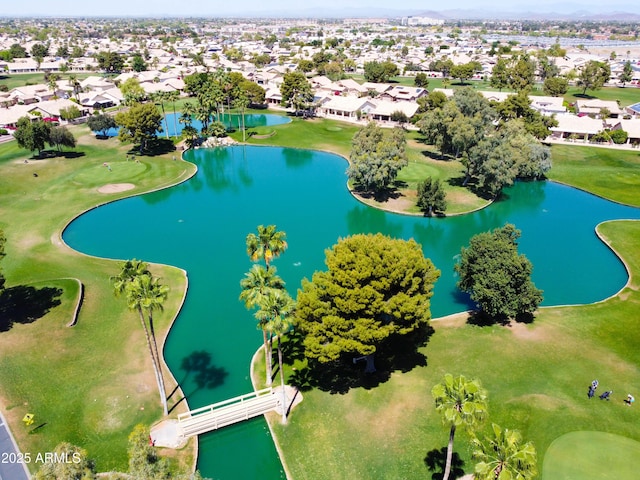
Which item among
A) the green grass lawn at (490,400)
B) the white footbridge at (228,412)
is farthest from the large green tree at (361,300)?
the white footbridge at (228,412)

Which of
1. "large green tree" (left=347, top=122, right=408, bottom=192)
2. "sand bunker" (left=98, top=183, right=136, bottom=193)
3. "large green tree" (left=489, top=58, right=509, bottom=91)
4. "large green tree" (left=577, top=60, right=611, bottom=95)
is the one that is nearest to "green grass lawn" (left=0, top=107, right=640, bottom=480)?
"sand bunker" (left=98, top=183, right=136, bottom=193)

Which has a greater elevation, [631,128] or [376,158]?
[376,158]

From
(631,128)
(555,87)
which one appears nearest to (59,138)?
(631,128)

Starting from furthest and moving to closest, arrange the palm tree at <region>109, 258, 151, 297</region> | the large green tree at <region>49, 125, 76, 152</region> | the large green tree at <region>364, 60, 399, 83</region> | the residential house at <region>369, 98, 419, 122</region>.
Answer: the large green tree at <region>364, 60, 399, 83</region> → the residential house at <region>369, 98, 419, 122</region> → the large green tree at <region>49, 125, 76, 152</region> → the palm tree at <region>109, 258, 151, 297</region>

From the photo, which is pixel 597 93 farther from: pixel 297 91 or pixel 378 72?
pixel 297 91

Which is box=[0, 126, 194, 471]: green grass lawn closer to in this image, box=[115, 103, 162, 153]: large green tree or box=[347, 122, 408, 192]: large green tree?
box=[115, 103, 162, 153]: large green tree

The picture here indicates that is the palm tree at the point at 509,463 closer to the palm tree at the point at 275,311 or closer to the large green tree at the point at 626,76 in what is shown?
the palm tree at the point at 275,311
